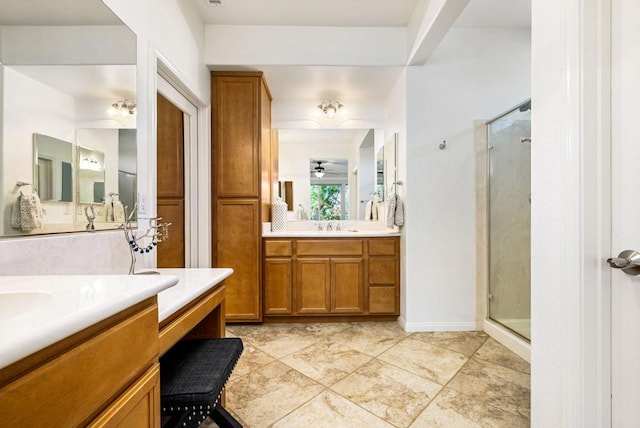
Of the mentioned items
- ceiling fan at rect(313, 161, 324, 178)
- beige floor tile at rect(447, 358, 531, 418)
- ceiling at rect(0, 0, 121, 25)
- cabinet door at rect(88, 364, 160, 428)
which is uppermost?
ceiling at rect(0, 0, 121, 25)

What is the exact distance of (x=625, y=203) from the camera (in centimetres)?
86

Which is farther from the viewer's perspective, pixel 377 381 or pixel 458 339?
pixel 458 339

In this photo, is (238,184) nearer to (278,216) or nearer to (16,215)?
(278,216)

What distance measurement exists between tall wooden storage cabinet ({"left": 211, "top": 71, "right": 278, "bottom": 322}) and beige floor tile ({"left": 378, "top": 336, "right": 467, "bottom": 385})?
1.25 metres

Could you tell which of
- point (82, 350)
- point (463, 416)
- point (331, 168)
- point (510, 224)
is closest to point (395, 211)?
point (510, 224)

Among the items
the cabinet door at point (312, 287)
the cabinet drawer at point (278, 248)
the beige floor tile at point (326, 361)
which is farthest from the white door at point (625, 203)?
the cabinet drawer at point (278, 248)

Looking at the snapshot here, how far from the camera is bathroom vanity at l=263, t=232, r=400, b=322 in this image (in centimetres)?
266

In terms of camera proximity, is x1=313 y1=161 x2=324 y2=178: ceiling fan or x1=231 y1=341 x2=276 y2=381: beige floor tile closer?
x1=231 y1=341 x2=276 y2=381: beige floor tile

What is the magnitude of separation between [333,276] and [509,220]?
160cm

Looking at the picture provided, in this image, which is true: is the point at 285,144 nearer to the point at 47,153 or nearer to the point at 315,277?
the point at 315,277

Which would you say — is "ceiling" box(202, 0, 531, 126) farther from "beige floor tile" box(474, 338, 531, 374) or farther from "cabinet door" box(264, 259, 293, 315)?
"beige floor tile" box(474, 338, 531, 374)

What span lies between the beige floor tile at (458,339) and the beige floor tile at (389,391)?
0.58m

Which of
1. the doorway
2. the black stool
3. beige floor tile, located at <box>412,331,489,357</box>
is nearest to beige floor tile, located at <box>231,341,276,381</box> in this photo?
the black stool

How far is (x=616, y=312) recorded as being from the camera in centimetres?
88
